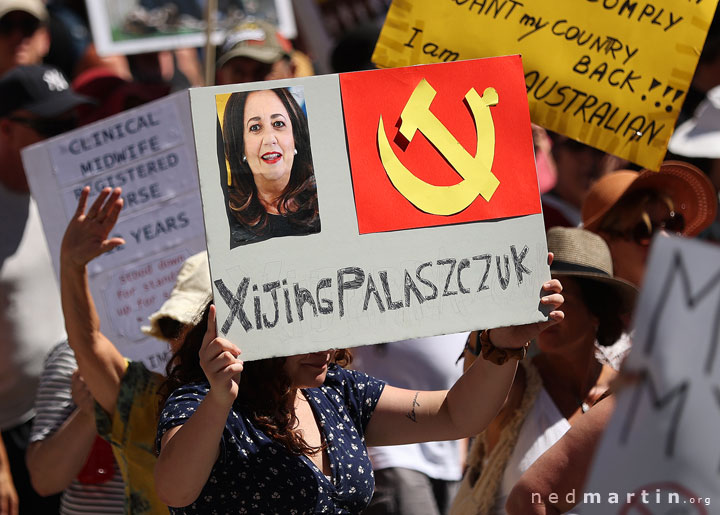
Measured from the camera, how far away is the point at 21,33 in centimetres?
546

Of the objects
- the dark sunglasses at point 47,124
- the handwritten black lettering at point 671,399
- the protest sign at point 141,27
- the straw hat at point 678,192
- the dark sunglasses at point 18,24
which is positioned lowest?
the handwritten black lettering at point 671,399

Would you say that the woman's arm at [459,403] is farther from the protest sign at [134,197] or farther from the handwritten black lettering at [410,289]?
the protest sign at [134,197]

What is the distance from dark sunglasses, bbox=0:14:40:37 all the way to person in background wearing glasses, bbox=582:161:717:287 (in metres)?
3.46

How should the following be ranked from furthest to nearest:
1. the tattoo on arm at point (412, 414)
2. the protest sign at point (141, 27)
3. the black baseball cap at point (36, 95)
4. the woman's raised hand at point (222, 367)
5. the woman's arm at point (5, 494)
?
the protest sign at point (141, 27) → the black baseball cap at point (36, 95) → the woman's arm at point (5, 494) → the tattoo on arm at point (412, 414) → the woman's raised hand at point (222, 367)

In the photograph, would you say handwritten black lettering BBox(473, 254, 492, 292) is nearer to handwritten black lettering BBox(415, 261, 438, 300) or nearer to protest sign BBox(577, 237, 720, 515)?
handwritten black lettering BBox(415, 261, 438, 300)

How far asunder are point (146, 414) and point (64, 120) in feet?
6.85

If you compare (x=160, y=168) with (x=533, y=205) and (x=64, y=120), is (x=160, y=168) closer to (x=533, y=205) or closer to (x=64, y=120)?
(x=64, y=120)

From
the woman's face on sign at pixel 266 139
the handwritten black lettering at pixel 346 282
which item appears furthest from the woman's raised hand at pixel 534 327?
the woman's face on sign at pixel 266 139

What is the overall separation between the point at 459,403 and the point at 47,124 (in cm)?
268

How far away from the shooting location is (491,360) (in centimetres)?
232

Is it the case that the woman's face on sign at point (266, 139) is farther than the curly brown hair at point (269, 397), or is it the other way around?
the curly brown hair at point (269, 397)

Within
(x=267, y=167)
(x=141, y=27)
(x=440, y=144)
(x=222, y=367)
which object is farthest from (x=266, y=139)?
(x=141, y=27)

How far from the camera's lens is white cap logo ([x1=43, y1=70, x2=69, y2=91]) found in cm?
443

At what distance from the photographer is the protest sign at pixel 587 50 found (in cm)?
262
